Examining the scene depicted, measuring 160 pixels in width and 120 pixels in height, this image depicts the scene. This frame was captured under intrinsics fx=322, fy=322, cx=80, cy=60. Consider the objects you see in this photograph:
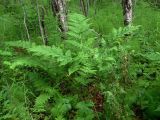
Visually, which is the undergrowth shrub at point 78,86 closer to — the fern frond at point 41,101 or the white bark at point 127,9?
the fern frond at point 41,101

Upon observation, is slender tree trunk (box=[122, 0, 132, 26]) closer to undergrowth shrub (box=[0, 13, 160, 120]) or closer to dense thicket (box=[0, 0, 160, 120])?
dense thicket (box=[0, 0, 160, 120])

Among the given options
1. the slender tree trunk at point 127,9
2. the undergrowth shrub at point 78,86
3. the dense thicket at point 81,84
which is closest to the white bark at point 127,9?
the slender tree trunk at point 127,9

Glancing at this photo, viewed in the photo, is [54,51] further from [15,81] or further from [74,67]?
[15,81]

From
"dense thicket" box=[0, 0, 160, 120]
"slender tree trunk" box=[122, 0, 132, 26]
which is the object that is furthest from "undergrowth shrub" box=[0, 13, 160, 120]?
"slender tree trunk" box=[122, 0, 132, 26]

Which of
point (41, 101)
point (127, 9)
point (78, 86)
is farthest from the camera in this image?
point (127, 9)

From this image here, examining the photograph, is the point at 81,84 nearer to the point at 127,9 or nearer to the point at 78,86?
the point at 78,86

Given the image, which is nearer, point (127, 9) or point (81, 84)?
point (81, 84)

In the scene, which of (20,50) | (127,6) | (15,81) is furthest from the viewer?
(127,6)

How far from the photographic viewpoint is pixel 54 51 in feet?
13.4

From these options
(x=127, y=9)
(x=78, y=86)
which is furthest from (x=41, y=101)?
(x=127, y=9)

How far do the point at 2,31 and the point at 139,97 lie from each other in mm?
5324

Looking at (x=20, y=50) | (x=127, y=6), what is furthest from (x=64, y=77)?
(x=127, y=6)

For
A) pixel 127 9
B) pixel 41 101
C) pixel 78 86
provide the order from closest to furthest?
pixel 41 101
pixel 78 86
pixel 127 9

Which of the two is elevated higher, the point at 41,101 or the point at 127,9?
the point at 127,9
